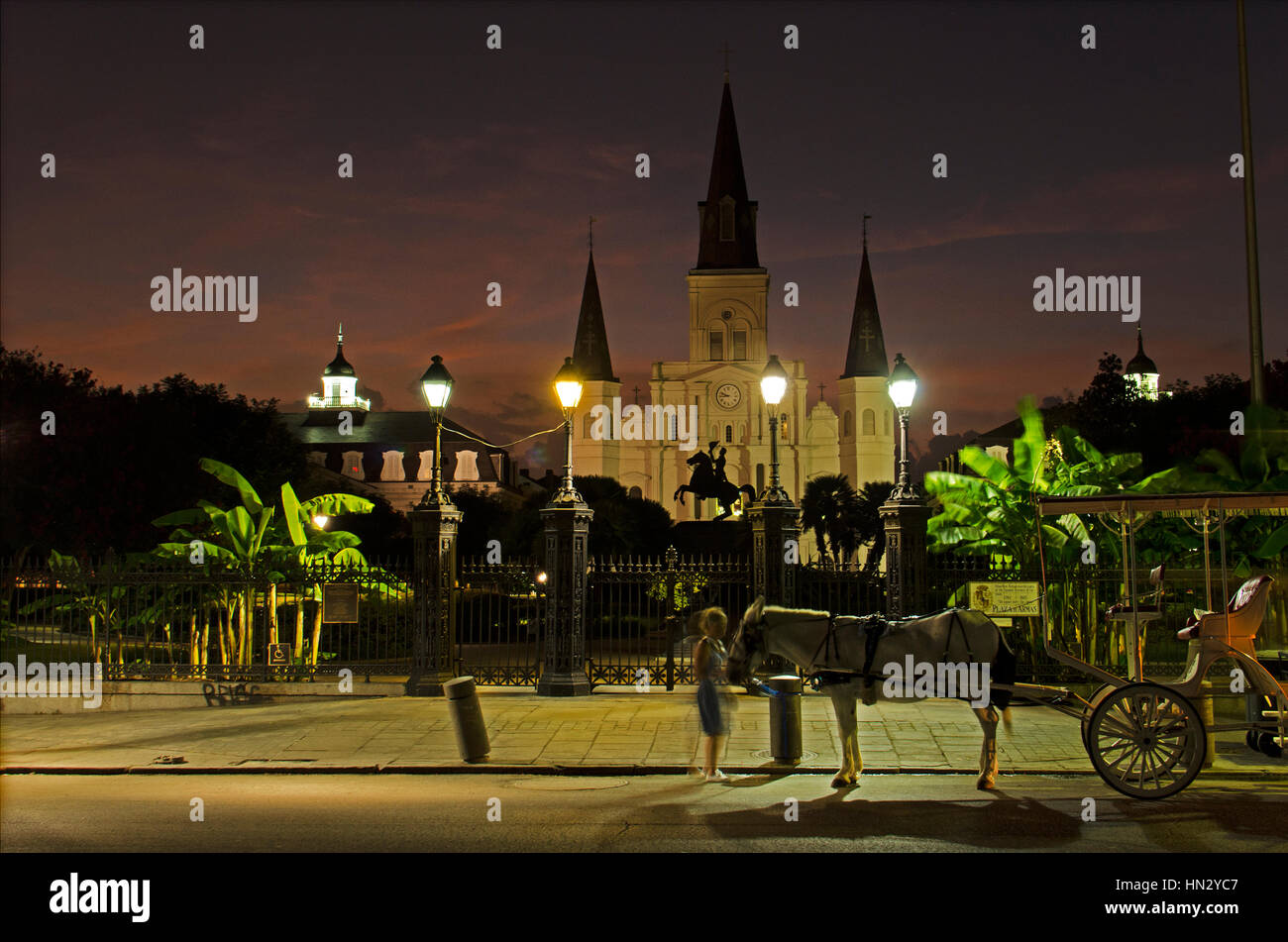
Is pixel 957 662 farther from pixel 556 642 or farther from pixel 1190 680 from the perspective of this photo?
pixel 556 642

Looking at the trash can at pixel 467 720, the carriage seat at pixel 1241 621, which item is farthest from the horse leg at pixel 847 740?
the trash can at pixel 467 720

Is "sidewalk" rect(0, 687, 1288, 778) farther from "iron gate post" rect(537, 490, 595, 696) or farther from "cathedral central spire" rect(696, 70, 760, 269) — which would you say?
"cathedral central spire" rect(696, 70, 760, 269)

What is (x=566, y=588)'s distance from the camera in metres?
16.2

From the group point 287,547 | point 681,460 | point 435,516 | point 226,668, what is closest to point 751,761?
point 435,516

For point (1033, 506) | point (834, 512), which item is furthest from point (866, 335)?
point (1033, 506)

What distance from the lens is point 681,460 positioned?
4215 inches

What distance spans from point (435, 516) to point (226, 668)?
365 centimetres

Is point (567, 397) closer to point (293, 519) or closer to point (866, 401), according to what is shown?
point (293, 519)

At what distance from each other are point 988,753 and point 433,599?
8829 mm

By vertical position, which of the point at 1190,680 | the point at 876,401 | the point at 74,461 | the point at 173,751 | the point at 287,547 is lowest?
the point at 173,751

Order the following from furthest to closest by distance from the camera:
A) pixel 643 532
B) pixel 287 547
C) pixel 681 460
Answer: pixel 681 460 < pixel 643 532 < pixel 287 547

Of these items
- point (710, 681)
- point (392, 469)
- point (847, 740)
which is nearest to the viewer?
point (847, 740)

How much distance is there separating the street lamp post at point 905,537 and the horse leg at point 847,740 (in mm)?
6009

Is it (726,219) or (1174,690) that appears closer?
(1174,690)
